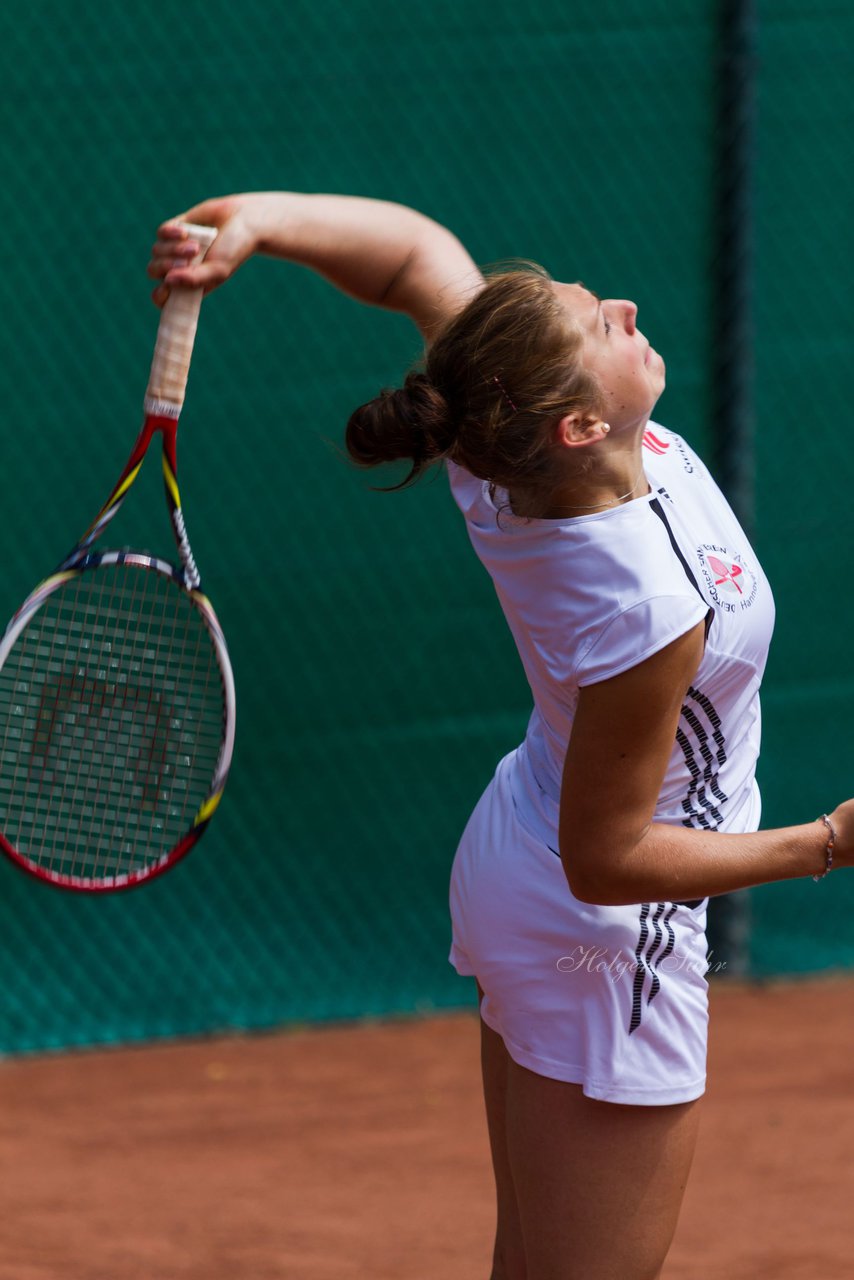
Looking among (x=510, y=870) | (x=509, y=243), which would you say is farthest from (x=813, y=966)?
(x=510, y=870)

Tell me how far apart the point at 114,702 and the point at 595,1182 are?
1.20 m

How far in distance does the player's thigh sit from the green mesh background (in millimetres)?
2399

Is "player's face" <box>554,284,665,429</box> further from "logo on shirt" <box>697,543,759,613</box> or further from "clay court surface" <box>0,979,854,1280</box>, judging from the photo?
"clay court surface" <box>0,979,854,1280</box>

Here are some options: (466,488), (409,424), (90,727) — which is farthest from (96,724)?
(409,424)

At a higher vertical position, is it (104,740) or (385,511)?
(104,740)

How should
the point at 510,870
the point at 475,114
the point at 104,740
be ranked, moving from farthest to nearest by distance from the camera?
the point at 475,114 → the point at 104,740 → the point at 510,870

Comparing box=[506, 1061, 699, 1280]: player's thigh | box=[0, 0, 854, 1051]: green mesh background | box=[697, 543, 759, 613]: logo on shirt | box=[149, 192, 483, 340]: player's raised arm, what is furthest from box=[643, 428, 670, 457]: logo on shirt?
box=[0, 0, 854, 1051]: green mesh background

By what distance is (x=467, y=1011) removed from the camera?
4484 millimetres

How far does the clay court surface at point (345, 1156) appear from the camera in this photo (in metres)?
3.10

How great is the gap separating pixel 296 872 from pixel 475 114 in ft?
6.31

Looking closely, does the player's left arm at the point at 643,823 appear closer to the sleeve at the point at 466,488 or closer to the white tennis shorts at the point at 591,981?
the white tennis shorts at the point at 591,981

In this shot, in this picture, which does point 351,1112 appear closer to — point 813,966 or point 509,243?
point 813,966

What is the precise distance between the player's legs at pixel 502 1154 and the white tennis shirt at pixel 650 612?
29 cm

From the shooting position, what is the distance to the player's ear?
178 cm
